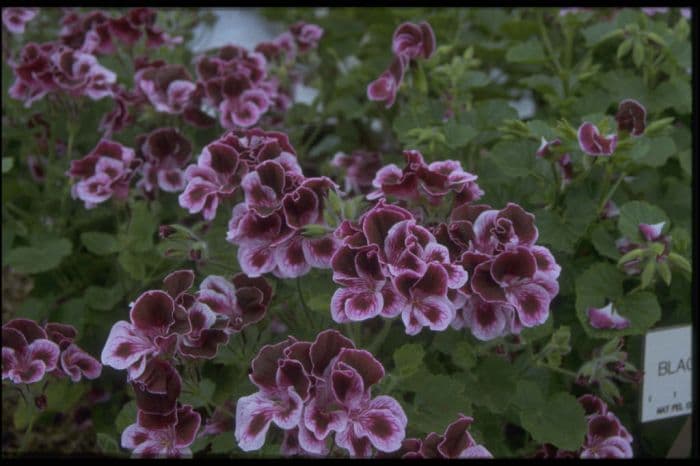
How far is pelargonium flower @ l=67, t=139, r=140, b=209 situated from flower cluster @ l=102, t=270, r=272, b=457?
418mm

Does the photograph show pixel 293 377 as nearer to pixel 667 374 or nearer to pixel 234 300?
pixel 234 300

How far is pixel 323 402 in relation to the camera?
0.91 meters

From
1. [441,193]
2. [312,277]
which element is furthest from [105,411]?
[441,193]

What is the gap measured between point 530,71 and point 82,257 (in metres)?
1.19

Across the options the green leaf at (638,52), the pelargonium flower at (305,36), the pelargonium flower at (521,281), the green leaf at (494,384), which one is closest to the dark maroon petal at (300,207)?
the pelargonium flower at (521,281)

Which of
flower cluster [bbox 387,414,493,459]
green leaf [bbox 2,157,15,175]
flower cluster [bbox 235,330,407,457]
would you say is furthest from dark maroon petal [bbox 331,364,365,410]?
green leaf [bbox 2,157,15,175]

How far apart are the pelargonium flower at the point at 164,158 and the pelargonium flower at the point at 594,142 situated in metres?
0.69

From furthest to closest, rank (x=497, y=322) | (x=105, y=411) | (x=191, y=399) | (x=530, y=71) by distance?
(x=530, y=71) → (x=105, y=411) → (x=191, y=399) → (x=497, y=322)

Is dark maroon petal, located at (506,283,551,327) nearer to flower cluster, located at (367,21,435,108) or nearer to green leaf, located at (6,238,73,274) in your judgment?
flower cluster, located at (367,21,435,108)

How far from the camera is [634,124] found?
4.16 ft

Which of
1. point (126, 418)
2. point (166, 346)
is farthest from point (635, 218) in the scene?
point (126, 418)

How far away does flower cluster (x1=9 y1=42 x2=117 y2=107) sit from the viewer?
5.04 feet

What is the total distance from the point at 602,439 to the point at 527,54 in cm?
82
